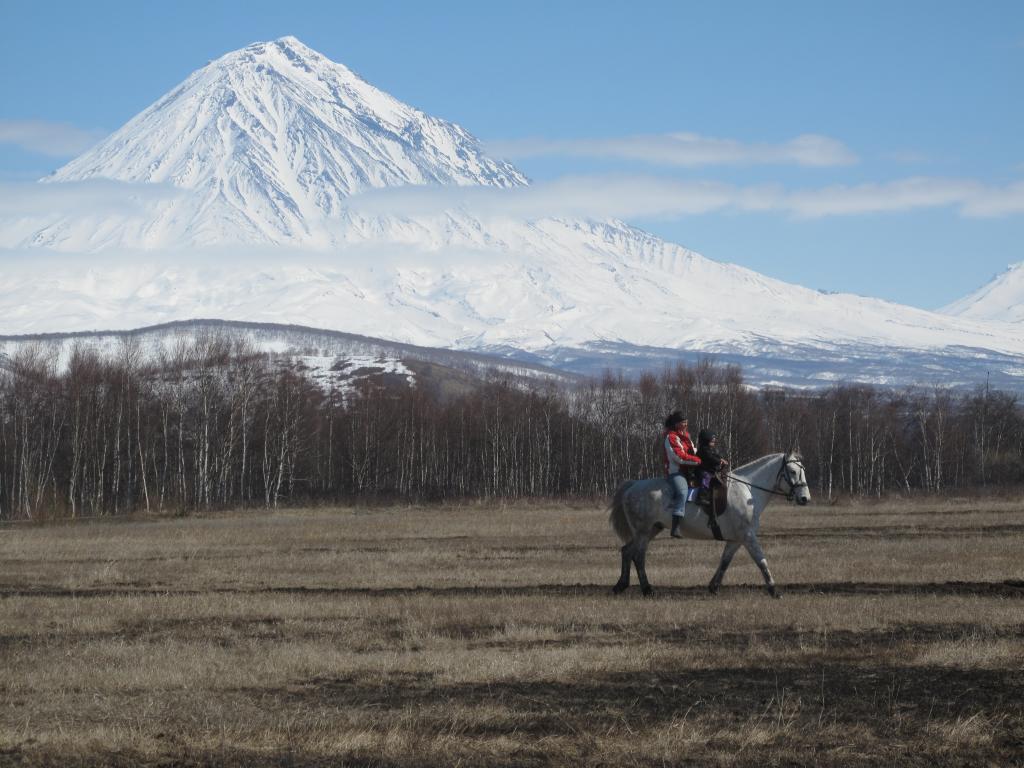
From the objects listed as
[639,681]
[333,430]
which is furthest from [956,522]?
[333,430]

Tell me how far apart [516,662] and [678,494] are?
8480 millimetres

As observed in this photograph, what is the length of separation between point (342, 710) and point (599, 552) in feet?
69.1

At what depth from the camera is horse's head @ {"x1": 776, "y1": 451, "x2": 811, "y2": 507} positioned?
23797 millimetres

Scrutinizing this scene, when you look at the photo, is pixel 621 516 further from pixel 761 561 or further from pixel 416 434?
pixel 416 434

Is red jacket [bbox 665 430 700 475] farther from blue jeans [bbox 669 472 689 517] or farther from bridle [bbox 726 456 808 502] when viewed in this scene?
bridle [bbox 726 456 808 502]

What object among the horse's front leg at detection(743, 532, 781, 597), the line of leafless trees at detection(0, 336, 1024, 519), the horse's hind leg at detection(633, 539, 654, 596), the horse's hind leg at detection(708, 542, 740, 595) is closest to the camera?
the horse's front leg at detection(743, 532, 781, 597)

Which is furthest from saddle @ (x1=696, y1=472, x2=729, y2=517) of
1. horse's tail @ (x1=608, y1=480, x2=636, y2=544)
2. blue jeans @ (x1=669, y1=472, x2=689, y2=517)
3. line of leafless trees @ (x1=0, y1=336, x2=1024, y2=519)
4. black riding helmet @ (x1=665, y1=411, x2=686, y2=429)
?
line of leafless trees @ (x1=0, y1=336, x2=1024, y2=519)

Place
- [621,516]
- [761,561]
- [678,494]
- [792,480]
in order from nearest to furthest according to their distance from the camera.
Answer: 1. [761,561]
2. [678,494]
3. [792,480]
4. [621,516]

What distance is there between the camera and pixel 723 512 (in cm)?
2328

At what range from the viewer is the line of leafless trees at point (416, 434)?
9362 centimetres

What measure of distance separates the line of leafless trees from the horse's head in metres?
66.8

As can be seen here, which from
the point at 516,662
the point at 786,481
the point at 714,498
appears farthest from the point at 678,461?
the point at 516,662

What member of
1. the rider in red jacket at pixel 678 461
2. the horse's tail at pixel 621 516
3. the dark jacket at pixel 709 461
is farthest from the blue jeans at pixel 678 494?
the horse's tail at pixel 621 516

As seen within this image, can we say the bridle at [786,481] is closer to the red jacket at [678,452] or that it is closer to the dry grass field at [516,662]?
the red jacket at [678,452]
